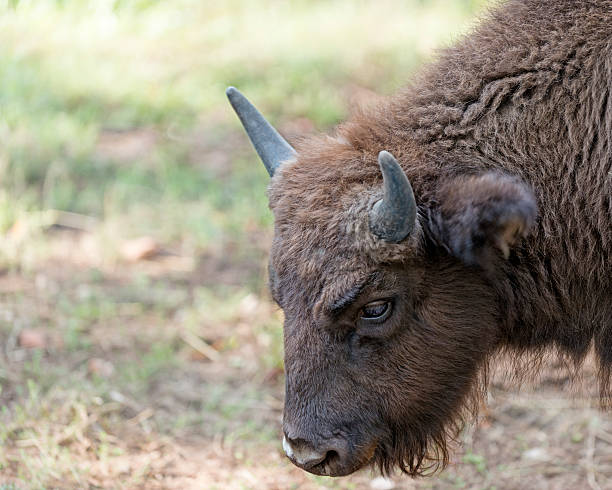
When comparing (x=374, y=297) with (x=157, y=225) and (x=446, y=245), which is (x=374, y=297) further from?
(x=157, y=225)

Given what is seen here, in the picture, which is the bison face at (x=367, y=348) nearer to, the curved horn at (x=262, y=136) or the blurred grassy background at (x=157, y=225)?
the curved horn at (x=262, y=136)

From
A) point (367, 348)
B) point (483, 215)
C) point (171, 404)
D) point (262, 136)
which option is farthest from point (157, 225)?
point (483, 215)

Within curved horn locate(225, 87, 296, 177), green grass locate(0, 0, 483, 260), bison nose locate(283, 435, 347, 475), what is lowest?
green grass locate(0, 0, 483, 260)

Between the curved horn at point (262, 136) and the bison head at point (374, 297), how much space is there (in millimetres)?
307

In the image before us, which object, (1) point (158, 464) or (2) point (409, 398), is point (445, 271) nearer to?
(2) point (409, 398)

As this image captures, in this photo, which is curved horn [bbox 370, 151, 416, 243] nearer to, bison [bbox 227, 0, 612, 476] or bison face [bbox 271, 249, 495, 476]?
bison [bbox 227, 0, 612, 476]

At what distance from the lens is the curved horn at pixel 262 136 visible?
4.20 metres

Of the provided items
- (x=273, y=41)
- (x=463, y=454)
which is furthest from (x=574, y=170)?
(x=273, y=41)

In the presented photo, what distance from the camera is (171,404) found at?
18.2 ft

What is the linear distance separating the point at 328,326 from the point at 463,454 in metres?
2.03

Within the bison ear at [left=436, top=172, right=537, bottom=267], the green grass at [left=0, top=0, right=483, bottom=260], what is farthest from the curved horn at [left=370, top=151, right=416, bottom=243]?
the green grass at [left=0, top=0, right=483, bottom=260]

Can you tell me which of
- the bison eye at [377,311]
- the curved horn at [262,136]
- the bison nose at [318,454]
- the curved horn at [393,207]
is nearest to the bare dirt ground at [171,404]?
A: the bison nose at [318,454]

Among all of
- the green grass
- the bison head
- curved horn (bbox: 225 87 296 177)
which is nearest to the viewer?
the bison head

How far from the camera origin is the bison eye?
12.0ft
